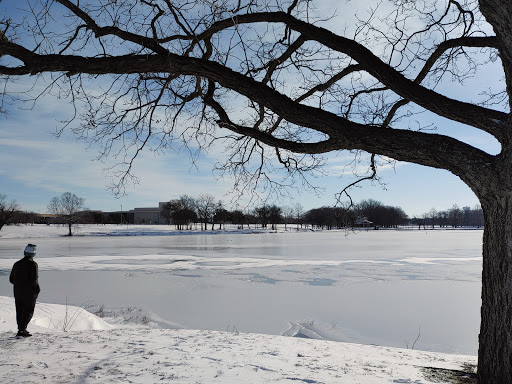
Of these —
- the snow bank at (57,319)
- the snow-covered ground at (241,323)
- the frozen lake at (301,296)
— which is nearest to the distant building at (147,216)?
the snow-covered ground at (241,323)

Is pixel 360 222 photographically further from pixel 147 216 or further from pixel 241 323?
pixel 147 216

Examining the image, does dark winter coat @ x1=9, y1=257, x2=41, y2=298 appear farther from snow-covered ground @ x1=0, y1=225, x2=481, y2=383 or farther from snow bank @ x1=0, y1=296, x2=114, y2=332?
snow bank @ x1=0, y1=296, x2=114, y2=332

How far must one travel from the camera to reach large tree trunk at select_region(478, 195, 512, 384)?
3.70m

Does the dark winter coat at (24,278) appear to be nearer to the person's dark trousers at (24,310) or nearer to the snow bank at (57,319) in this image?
the person's dark trousers at (24,310)

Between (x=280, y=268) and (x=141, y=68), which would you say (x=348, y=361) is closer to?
(x=141, y=68)

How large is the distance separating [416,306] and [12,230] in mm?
76198

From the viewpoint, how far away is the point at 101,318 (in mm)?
9828

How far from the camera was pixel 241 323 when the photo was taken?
31.6 feet

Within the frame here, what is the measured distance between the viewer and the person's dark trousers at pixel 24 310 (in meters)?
6.26

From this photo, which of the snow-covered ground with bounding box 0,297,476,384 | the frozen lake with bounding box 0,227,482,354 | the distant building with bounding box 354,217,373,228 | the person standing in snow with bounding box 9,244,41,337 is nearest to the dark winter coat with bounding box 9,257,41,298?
the person standing in snow with bounding box 9,244,41,337

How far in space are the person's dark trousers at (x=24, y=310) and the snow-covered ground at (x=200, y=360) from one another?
26 cm

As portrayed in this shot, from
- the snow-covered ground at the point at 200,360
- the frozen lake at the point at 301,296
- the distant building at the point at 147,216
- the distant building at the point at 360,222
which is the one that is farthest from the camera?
the distant building at the point at 147,216

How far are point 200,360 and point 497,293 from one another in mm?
3454

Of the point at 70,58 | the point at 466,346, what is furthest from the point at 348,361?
the point at 70,58
